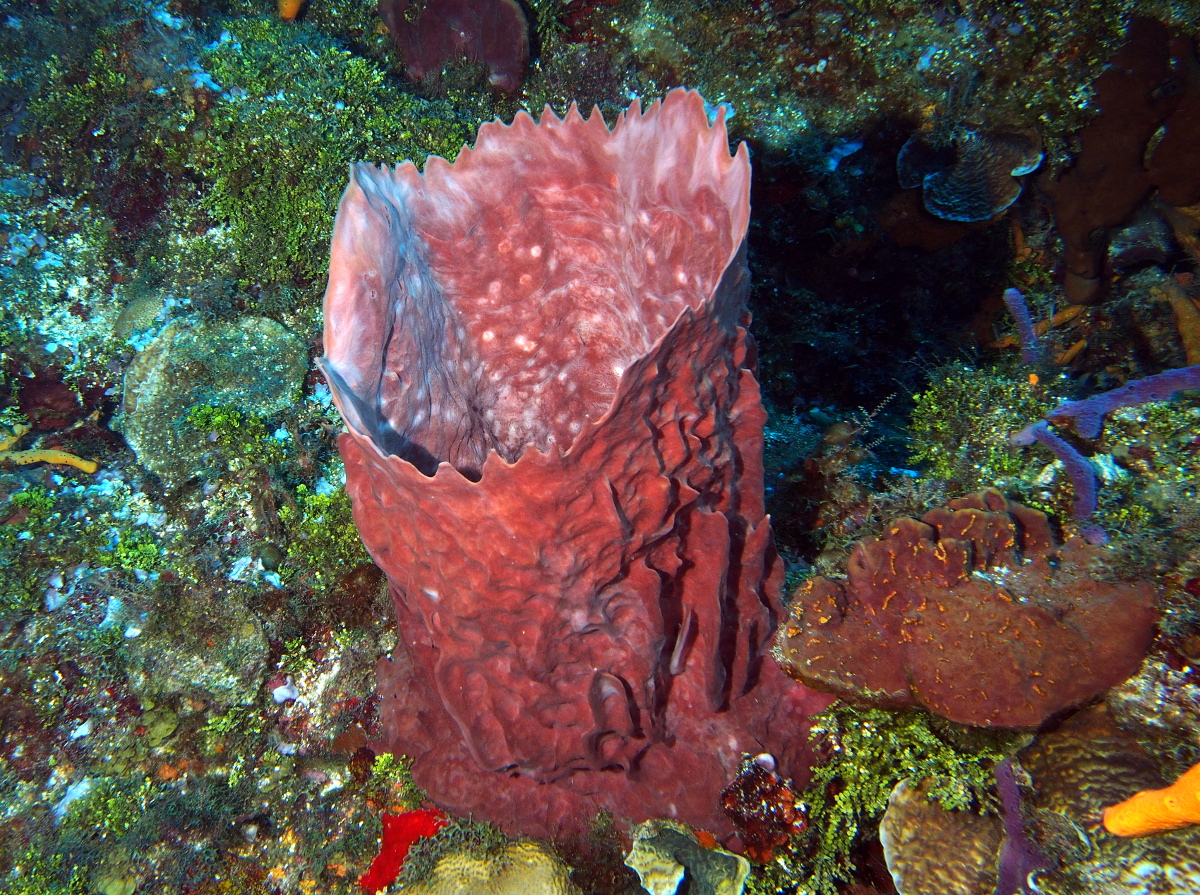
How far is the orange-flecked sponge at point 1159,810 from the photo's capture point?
1403 mm

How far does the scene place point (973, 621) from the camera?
1.92m

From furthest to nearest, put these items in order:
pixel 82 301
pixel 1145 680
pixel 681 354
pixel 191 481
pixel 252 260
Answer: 1. pixel 82 301
2. pixel 252 260
3. pixel 191 481
4. pixel 1145 680
5. pixel 681 354

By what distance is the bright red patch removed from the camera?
2.44 metres

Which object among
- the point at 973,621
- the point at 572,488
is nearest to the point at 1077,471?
the point at 973,621

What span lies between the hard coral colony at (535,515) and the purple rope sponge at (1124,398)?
0.7 inches

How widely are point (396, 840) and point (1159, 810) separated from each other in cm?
261

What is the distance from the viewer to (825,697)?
88.7 inches

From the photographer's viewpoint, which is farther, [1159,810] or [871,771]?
[871,771]

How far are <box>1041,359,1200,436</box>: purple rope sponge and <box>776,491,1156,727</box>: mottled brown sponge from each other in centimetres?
56

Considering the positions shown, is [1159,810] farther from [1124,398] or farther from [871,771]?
[1124,398]

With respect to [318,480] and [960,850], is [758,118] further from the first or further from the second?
[960,850]

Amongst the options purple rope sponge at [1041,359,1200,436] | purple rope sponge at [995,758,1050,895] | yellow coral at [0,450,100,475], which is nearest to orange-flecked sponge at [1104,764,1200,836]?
purple rope sponge at [995,758,1050,895]

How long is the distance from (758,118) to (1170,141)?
307cm

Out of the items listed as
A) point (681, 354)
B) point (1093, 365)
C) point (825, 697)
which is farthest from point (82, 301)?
point (1093, 365)
